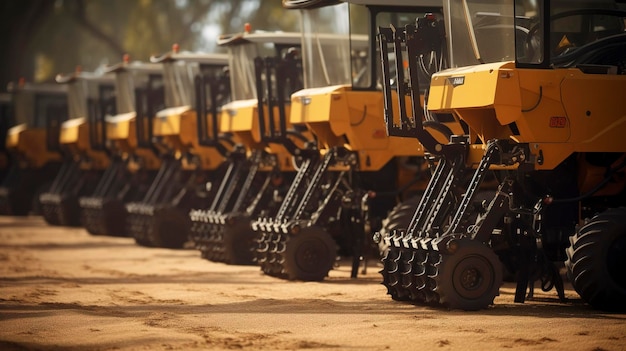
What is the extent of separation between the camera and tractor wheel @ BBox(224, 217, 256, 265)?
59.8 feet

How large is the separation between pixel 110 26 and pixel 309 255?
5767 cm

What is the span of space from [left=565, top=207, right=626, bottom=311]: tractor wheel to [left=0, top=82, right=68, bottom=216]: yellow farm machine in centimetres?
2005

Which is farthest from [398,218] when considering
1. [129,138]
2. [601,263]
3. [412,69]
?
[129,138]

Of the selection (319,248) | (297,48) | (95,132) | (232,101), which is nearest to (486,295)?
(319,248)

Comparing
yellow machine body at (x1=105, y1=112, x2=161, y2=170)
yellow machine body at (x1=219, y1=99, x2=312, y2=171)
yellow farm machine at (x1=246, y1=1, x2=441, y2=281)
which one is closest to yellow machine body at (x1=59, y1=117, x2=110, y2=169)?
yellow machine body at (x1=105, y1=112, x2=161, y2=170)

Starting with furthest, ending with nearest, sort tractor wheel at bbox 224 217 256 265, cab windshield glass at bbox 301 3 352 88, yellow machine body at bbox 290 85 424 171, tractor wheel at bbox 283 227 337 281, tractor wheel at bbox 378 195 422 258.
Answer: tractor wheel at bbox 224 217 256 265 < cab windshield glass at bbox 301 3 352 88 < yellow machine body at bbox 290 85 424 171 < tractor wheel at bbox 283 227 337 281 < tractor wheel at bbox 378 195 422 258

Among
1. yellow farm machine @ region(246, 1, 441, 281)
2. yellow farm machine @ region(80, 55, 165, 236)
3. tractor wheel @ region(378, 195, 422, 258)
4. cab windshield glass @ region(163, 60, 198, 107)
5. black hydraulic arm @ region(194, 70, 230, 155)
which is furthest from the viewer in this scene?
yellow farm machine @ region(80, 55, 165, 236)

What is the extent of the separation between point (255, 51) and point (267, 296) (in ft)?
20.0

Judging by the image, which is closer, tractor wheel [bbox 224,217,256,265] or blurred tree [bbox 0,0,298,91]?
tractor wheel [bbox 224,217,256,265]

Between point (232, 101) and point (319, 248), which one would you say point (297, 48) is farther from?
point (319, 248)

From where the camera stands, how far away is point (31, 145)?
31.6 meters

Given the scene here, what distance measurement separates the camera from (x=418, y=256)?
12.5 meters

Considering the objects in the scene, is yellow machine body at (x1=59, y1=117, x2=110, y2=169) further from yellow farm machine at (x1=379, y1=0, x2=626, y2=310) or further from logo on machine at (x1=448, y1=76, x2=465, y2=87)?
logo on machine at (x1=448, y1=76, x2=465, y2=87)

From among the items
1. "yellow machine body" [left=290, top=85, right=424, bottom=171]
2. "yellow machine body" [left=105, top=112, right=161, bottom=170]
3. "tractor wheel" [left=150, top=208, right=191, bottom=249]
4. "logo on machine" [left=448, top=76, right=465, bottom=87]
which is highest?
"logo on machine" [left=448, top=76, right=465, bottom=87]
